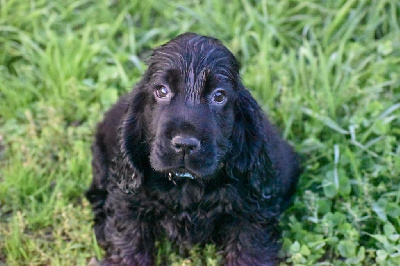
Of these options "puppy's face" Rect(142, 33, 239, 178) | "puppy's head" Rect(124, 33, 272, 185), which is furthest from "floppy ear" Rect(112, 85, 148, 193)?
"puppy's face" Rect(142, 33, 239, 178)

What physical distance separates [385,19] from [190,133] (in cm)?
300

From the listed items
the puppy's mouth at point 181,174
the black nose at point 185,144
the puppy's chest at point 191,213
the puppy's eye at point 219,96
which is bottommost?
the puppy's chest at point 191,213

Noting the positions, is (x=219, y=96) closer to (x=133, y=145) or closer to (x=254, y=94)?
(x=133, y=145)

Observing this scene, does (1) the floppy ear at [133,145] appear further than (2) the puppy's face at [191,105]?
Yes

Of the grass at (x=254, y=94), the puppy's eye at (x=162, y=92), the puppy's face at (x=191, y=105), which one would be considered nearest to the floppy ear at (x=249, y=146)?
the puppy's face at (x=191, y=105)

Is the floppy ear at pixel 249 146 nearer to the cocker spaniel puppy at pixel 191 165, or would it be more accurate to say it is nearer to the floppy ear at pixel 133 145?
the cocker spaniel puppy at pixel 191 165

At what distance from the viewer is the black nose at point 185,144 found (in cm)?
313

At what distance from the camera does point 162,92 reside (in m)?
3.37

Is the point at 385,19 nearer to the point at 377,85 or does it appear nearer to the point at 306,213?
the point at 377,85

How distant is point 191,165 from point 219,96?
1.38 feet

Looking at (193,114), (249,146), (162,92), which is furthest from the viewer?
(249,146)

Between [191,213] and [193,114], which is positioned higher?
[193,114]

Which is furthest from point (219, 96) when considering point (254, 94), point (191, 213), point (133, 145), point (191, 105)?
point (254, 94)

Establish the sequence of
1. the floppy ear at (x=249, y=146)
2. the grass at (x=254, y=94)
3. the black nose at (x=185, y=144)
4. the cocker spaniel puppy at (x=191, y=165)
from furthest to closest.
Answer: the grass at (x=254, y=94) → the floppy ear at (x=249, y=146) → the cocker spaniel puppy at (x=191, y=165) → the black nose at (x=185, y=144)
